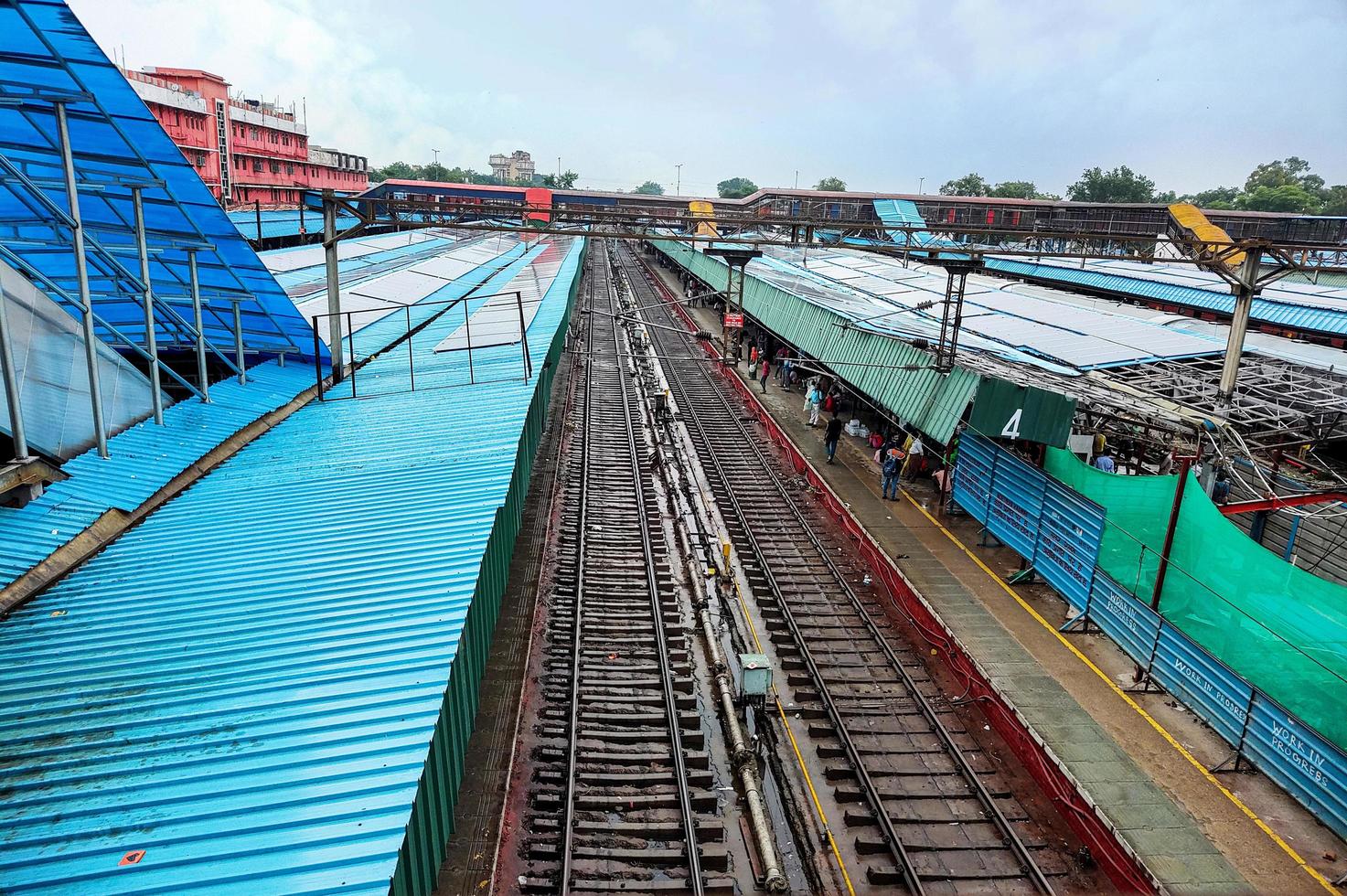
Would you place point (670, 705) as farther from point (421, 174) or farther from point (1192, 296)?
point (421, 174)

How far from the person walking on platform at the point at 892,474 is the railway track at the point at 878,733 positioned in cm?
197

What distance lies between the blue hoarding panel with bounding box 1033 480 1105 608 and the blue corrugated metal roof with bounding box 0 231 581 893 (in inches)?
351

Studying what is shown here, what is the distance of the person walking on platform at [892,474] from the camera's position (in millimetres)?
17844

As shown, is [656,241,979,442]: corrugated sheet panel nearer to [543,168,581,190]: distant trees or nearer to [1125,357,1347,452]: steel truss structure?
[1125,357,1347,452]: steel truss structure

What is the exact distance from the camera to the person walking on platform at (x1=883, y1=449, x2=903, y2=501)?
17844 mm

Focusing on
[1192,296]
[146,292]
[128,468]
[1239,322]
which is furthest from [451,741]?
[1192,296]

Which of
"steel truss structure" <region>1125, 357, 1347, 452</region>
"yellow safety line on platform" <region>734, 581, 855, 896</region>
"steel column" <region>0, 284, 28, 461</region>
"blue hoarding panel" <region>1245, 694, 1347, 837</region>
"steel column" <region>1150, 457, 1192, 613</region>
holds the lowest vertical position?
"yellow safety line on platform" <region>734, 581, 855, 896</region>

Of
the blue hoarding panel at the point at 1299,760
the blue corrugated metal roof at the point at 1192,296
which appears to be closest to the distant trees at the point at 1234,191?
the blue corrugated metal roof at the point at 1192,296

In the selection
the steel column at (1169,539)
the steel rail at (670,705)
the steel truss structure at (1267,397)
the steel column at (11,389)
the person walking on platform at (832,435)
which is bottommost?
the steel rail at (670,705)

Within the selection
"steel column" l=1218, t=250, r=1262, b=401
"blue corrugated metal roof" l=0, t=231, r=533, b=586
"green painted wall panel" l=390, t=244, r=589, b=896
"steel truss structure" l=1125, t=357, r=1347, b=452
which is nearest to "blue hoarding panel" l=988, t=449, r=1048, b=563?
"steel truss structure" l=1125, t=357, r=1347, b=452

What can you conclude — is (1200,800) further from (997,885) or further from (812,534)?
(812,534)

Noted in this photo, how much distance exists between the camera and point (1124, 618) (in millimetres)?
11484

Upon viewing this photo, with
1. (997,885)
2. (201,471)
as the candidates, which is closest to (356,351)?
(201,471)

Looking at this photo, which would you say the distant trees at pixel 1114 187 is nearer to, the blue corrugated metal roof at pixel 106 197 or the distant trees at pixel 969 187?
the distant trees at pixel 969 187
